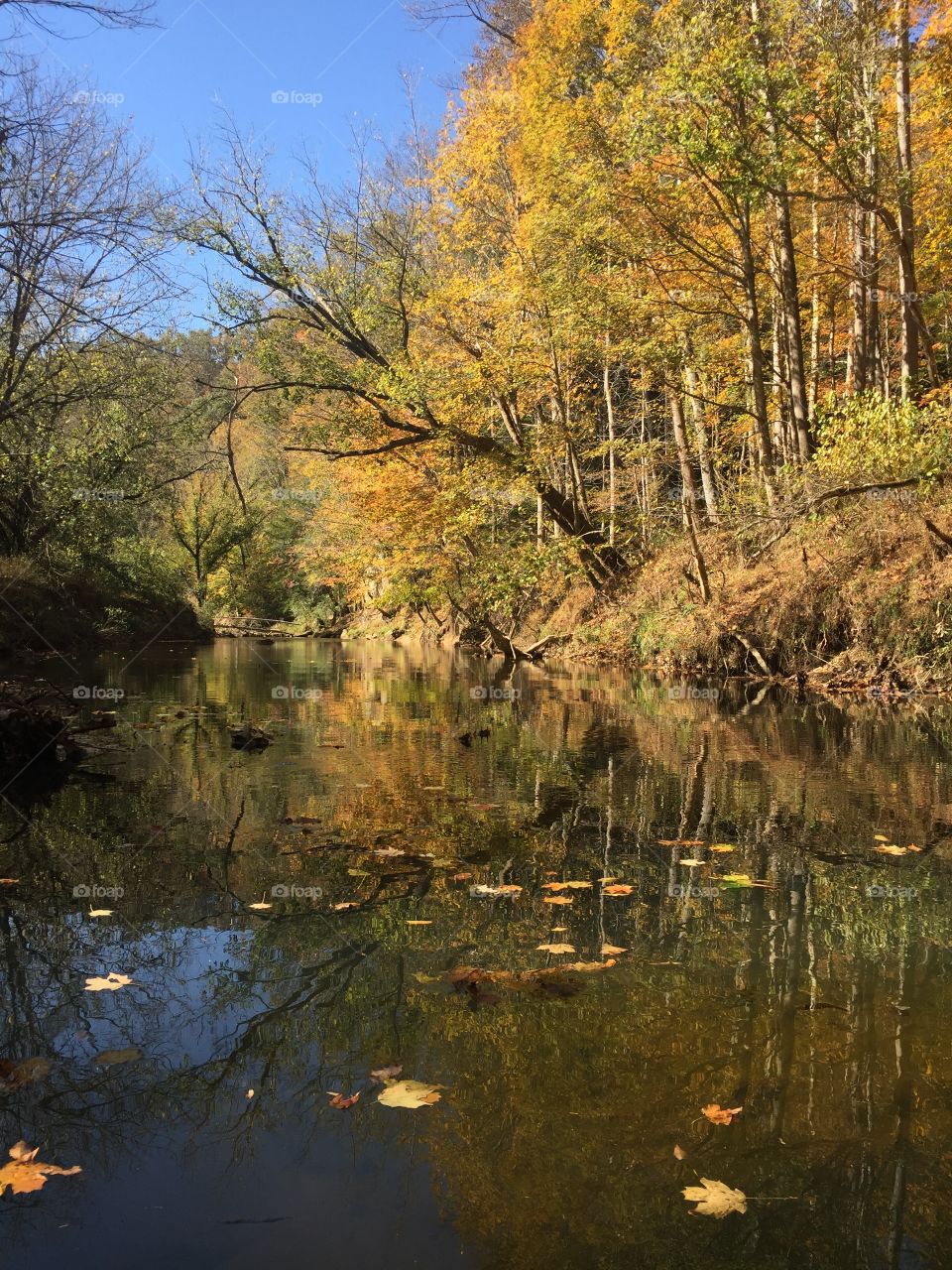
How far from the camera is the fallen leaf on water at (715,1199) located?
194cm

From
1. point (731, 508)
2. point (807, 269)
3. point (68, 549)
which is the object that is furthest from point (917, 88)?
point (68, 549)

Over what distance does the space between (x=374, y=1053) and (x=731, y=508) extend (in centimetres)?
1317

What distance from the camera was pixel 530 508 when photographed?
27.0 metres

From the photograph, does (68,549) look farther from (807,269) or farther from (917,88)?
(917,88)

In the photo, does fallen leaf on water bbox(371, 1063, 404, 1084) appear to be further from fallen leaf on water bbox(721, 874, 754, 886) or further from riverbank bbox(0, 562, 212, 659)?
riverbank bbox(0, 562, 212, 659)

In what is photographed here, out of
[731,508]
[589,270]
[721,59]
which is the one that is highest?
[721,59]

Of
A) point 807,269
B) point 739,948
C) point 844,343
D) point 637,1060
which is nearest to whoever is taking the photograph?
point 637,1060

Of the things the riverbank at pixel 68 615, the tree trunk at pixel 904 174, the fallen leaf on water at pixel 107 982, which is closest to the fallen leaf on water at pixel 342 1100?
the fallen leaf on water at pixel 107 982

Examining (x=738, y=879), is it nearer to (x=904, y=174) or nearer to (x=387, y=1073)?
(x=387, y=1073)

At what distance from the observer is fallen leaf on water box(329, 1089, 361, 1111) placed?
2.34 metres

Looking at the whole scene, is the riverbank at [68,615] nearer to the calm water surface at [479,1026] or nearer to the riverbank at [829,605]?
the riverbank at [829,605]

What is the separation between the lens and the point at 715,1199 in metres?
1.97

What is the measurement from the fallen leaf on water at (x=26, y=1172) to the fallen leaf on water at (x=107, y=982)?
917 millimetres

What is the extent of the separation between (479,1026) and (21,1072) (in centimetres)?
137
